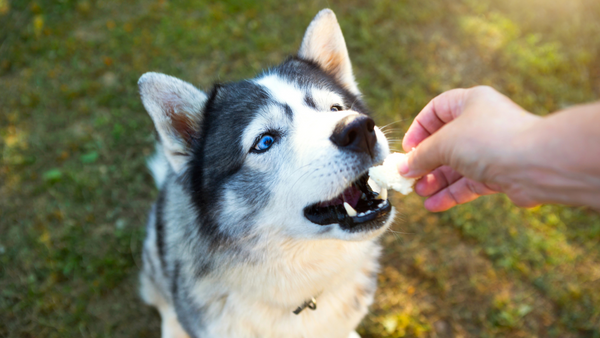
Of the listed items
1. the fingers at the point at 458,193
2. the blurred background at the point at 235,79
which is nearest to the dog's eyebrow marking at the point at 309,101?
the fingers at the point at 458,193

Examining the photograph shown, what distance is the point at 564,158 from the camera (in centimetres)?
136

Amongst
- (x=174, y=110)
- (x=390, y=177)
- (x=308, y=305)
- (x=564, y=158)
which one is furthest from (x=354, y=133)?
(x=308, y=305)

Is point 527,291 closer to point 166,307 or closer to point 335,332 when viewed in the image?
point 335,332

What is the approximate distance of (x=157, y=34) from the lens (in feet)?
18.2

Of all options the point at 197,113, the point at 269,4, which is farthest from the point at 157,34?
the point at 197,113

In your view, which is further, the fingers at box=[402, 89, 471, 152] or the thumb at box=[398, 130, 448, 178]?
the fingers at box=[402, 89, 471, 152]

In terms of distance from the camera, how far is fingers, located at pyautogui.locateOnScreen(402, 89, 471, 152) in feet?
6.77

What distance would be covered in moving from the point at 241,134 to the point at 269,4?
4.13 metres

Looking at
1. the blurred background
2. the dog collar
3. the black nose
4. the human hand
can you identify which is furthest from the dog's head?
the blurred background

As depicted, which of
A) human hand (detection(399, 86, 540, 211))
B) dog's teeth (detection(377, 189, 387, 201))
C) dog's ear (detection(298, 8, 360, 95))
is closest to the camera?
human hand (detection(399, 86, 540, 211))

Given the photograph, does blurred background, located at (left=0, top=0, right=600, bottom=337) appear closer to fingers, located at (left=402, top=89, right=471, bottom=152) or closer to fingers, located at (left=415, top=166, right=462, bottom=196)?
fingers, located at (left=415, top=166, right=462, bottom=196)

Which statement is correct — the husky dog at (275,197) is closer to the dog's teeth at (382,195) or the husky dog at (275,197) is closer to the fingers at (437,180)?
the dog's teeth at (382,195)

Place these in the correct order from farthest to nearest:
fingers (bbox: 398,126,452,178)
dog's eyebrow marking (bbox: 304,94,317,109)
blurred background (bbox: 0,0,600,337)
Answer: blurred background (bbox: 0,0,600,337) → dog's eyebrow marking (bbox: 304,94,317,109) → fingers (bbox: 398,126,452,178)

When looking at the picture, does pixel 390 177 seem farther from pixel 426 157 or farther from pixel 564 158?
pixel 564 158
